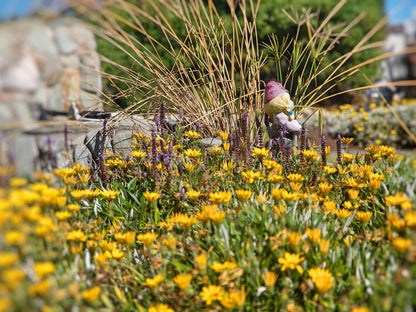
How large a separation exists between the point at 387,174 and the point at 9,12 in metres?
2.05

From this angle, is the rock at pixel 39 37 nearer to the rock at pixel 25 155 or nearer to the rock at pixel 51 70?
the rock at pixel 51 70

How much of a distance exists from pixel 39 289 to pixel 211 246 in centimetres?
70

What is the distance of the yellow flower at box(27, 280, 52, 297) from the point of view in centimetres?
100

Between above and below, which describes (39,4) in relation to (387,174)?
above

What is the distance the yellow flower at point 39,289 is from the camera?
39.4 inches

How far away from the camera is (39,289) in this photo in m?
1.00

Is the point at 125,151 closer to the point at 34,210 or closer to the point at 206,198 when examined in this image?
the point at 206,198

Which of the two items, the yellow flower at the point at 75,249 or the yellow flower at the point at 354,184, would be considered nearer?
the yellow flower at the point at 75,249

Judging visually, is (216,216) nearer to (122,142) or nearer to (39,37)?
(39,37)

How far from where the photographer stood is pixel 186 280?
4.37 feet

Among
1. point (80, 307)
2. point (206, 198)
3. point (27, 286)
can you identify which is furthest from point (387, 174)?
point (27, 286)

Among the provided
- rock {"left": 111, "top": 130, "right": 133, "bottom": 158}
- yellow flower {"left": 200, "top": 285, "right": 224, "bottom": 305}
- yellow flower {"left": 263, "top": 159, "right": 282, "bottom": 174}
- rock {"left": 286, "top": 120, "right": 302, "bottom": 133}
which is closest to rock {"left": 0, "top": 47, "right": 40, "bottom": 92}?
yellow flower {"left": 200, "top": 285, "right": 224, "bottom": 305}

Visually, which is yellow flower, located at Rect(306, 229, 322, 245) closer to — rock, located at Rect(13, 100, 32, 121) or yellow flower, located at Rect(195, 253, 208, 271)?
yellow flower, located at Rect(195, 253, 208, 271)

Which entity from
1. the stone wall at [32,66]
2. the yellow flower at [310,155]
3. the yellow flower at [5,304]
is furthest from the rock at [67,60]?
the yellow flower at [310,155]
